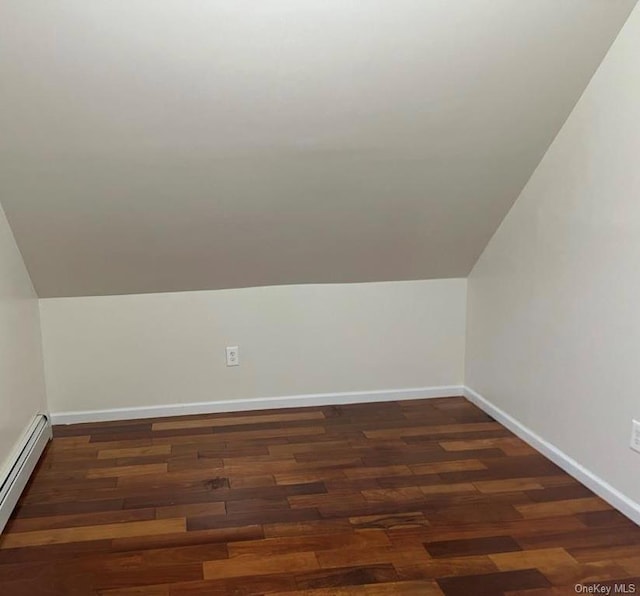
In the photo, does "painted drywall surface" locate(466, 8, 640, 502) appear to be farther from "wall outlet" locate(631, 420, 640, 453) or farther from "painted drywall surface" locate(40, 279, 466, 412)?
"painted drywall surface" locate(40, 279, 466, 412)

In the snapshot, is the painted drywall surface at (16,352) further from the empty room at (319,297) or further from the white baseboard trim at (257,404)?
the white baseboard trim at (257,404)

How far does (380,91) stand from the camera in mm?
2207

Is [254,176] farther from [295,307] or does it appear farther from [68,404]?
[68,404]

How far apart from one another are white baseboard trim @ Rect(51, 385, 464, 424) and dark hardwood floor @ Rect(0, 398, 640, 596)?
9 centimetres

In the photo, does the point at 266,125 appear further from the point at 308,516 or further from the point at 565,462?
the point at 565,462

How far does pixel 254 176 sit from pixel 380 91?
61 cm

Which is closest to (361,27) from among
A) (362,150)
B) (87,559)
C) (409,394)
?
(362,150)

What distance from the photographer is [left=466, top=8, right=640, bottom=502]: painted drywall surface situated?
7.04ft

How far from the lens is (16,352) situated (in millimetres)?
2625

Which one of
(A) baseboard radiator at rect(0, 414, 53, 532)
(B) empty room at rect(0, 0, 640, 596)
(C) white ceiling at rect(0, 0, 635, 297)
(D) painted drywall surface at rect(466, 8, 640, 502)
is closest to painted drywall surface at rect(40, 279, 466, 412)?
(B) empty room at rect(0, 0, 640, 596)

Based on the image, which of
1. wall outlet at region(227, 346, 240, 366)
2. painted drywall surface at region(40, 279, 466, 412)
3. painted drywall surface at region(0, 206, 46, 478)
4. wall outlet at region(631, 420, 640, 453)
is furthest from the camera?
wall outlet at region(227, 346, 240, 366)

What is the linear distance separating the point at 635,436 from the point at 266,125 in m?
1.69

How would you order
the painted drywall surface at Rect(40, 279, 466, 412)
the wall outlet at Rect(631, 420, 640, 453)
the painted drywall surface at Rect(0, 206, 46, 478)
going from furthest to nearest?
the painted drywall surface at Rect(40, 279, 466, 412) → the painted drywall surface at Rect(0, 206, 46, 478) → the wall outlet at Rect(631, 420, 640, 453)

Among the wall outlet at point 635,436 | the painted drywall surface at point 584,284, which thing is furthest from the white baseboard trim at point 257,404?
the wall outlet at point 635,436
